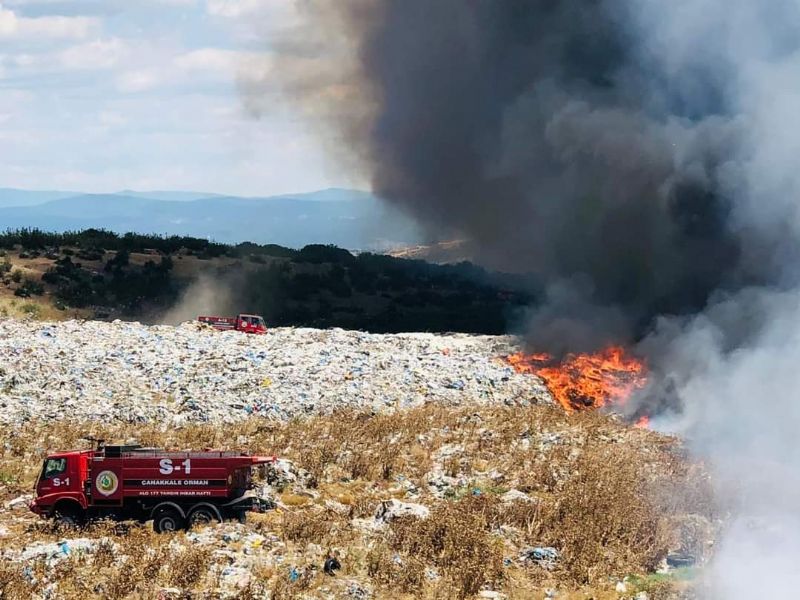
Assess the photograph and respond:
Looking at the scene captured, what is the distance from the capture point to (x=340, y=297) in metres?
45.8

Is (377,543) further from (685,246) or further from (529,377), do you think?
(685,246)

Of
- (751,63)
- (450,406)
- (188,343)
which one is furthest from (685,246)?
(188,343)

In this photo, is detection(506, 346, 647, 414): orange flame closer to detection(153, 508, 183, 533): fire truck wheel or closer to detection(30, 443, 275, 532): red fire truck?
detection(30, 443, 275, 532): red fire truck

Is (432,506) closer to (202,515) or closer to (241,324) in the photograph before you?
(202,515)

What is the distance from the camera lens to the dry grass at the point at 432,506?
12242 millimetres

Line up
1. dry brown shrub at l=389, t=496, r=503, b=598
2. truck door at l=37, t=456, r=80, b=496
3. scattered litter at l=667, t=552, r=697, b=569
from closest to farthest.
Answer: dry brown shrub at l=389, t=496, r=503, b=598
scattered litter at l=667, t=552, r=697, b=569
truck door at l=37, t=456, r=80, b=496

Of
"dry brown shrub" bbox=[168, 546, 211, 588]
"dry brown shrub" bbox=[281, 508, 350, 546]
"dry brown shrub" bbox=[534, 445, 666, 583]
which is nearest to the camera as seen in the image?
"dry brown shrub" bbox=[168, 546, 211, 588]

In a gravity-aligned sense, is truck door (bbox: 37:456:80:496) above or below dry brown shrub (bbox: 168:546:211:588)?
above

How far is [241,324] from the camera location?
33.8 meters

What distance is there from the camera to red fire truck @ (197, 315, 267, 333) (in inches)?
1331

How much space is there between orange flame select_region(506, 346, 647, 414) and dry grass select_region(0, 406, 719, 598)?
12.4ft

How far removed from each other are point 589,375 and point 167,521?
16.7m

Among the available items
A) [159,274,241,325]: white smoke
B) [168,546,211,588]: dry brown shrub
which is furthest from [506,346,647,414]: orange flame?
[159,274,241,325]: white smoke

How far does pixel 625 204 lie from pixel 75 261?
26.7m
